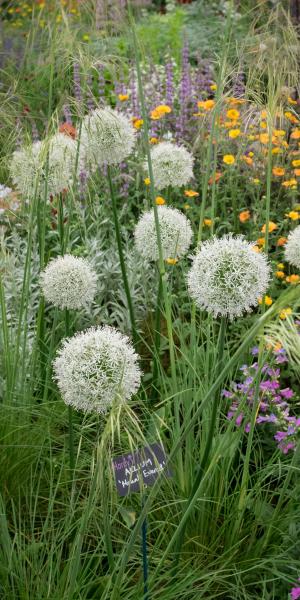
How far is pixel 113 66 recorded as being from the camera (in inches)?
90.7

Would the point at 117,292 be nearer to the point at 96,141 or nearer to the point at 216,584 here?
the point at 96,141

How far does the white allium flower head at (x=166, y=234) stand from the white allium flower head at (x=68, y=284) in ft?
1.06

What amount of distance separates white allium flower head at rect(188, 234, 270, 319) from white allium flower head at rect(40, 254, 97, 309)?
0.47 m

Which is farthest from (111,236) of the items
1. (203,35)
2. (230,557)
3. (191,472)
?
(203,35)

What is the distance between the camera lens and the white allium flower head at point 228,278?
1.69 meters

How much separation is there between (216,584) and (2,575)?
640 mm

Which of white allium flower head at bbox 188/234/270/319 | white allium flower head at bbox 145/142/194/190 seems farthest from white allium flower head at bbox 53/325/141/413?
white allium flower head at bbox 145/142/194/190

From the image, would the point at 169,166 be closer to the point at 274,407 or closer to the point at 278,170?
the point at 274,407

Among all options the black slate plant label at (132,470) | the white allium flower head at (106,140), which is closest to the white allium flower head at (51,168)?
the white allium flower head at (106,140)

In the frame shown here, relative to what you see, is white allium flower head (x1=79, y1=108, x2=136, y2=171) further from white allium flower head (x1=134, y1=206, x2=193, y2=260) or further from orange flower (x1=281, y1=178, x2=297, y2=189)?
orange flower (x1=281, y1=178, x2=297, y2=189)

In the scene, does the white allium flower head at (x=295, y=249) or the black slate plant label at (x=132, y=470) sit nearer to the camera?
the black slate plant label at (x=132, y=470)

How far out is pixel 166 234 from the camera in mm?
2373

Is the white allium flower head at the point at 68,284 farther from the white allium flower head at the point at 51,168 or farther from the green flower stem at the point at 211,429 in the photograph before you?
the green flower stem at the point at 211,429

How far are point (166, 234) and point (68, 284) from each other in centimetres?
43
